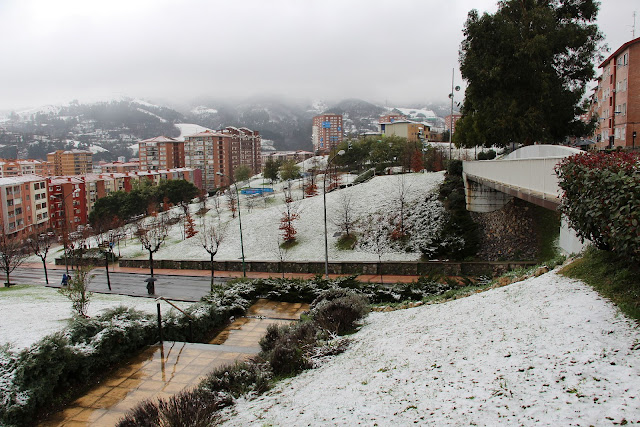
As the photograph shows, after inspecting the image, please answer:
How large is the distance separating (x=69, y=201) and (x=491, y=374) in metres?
83.5

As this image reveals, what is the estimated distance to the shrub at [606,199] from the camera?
6.31 meters

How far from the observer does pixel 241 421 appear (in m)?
6.45

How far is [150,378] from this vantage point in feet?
31.6

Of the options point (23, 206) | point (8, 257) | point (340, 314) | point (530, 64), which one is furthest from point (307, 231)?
point (23, 206)

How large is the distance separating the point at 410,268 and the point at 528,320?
19.1 meters

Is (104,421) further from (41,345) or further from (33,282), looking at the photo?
(33,282)

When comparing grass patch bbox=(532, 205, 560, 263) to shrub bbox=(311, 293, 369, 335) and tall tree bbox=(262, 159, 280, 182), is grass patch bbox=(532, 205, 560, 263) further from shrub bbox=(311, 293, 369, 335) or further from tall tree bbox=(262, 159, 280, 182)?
tall tree bbox=(262, 159, 280, 182)

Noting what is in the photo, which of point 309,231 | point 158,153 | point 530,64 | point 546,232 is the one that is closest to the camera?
point 546,232

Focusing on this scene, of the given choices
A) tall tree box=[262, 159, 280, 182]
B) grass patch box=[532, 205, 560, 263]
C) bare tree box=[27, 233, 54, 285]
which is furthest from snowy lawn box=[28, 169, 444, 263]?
tall tree box=[262, 159, 280, 182]

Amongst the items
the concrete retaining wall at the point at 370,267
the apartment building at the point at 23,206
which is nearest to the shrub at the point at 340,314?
the concrete retaining wall at the point at 370,267

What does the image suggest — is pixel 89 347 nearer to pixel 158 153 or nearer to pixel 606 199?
pixel 606 199

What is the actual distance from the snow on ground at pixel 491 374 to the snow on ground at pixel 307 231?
71.7 ft

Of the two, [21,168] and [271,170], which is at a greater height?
[21,168]

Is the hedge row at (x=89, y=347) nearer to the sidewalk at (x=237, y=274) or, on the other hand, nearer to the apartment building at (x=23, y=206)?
the sidewalk at (x=237, y=274)
